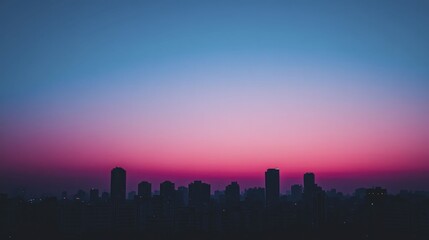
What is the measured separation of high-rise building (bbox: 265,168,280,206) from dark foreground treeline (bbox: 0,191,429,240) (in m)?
65.4

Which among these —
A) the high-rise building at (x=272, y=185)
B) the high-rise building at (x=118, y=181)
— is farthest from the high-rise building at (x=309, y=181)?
the high-rise building at (x=118, y=181)

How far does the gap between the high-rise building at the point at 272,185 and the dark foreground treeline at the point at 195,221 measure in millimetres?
65439

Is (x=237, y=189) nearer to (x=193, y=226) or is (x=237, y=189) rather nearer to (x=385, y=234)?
(x=193, y=226)

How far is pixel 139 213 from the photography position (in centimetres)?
10044

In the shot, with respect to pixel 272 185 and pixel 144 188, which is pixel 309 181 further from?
pixel 144 188

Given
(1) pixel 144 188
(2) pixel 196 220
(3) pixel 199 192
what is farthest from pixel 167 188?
(2) pixel 196 220

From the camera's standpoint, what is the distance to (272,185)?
178m

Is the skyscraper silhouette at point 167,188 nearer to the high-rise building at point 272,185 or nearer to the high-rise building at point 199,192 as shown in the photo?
the high-rise building at point 199,192

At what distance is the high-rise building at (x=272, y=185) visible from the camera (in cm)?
17245

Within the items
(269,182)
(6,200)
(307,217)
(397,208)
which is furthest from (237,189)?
(6,200)

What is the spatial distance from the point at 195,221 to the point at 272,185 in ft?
290

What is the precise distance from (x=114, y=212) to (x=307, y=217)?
1960 inches

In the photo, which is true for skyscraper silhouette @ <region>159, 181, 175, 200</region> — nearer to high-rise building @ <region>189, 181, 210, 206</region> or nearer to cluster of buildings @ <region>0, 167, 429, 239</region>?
high-rise building @ <region>189, 181, 210, 206</region>

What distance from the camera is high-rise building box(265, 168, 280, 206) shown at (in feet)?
566
